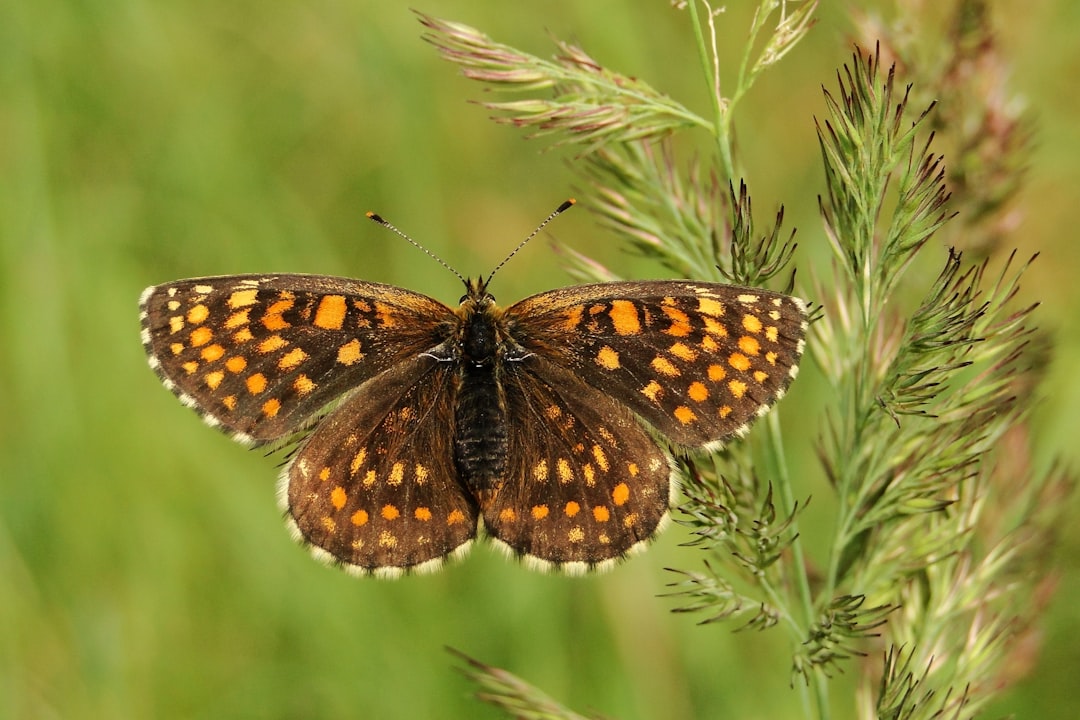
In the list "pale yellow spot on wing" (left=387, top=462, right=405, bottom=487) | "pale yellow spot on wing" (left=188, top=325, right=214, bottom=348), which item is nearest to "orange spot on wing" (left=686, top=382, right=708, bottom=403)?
"pale yellow spot on wing" (left=387, top=462, right=405, bottom=487)

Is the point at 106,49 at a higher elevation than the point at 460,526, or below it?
higher

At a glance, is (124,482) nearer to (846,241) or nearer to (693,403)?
(693,403)

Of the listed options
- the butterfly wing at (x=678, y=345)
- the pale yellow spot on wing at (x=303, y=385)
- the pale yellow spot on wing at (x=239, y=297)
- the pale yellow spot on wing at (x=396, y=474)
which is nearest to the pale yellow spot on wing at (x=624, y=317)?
the butterfly wing at (x=678, y=345)

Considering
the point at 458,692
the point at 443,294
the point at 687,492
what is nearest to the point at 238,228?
the point at 443,294

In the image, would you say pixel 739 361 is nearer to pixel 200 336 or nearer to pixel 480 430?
pixel 480 430

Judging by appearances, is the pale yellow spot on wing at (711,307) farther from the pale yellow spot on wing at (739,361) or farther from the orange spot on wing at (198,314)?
the orange spot on wing at (198,314)

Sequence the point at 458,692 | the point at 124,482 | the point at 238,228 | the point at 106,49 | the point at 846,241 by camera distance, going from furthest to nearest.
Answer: the point at 106,49 → the point at 238,228 → the point at 124,482 → the point at 458,692 → the point at 846,241

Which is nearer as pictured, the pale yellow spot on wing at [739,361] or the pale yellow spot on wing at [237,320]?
the pale yellow spot on wing at [739,361]
